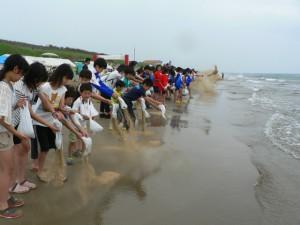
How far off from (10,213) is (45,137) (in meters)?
1.26

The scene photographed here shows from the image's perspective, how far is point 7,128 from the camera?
3689 mm

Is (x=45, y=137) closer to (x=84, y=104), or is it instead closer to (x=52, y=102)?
(x=52, y=102)

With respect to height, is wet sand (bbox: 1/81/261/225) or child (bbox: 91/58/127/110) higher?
child (bbox: 91/58/127/110)

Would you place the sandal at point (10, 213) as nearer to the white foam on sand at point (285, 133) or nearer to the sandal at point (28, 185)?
the sandal at point (28, 185)

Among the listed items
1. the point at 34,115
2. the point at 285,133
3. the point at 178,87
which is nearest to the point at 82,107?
the point at 34,115

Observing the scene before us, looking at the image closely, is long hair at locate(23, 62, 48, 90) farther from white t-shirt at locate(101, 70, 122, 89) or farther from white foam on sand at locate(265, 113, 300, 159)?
white foam on sand at locate(265, 113, 300, 159)

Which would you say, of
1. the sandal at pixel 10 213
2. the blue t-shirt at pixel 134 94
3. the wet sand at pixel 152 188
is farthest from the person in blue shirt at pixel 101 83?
the sandal at pixel 10 213

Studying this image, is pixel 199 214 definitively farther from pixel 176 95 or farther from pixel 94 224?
pixel 176 95

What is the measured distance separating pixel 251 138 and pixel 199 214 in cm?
554

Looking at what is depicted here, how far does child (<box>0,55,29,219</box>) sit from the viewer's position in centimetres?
361

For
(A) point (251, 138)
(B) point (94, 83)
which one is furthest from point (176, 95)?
(B) point (94, 83)

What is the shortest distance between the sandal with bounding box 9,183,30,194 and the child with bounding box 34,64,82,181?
0.38m

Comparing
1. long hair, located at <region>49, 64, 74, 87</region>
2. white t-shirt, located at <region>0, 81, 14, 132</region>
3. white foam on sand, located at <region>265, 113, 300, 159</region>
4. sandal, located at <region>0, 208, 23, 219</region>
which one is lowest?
white foam on sand, located at <region>265, 113, 300, 159</region>

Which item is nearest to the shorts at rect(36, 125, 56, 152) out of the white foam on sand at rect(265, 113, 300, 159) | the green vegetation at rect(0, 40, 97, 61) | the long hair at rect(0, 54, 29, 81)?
the long hair at rect(0, 54, 29, 81)
